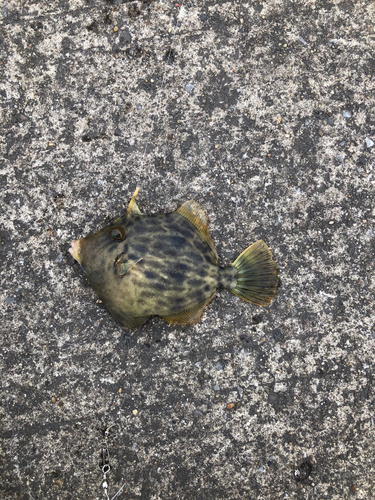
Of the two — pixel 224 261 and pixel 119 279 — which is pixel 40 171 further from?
pixel 224 261

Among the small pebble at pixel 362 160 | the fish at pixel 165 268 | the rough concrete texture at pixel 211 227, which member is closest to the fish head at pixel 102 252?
the fish at pixel 165 268

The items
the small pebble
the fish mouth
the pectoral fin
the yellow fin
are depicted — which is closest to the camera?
the pectoral fin

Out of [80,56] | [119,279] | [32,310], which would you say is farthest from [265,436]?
[80,56]

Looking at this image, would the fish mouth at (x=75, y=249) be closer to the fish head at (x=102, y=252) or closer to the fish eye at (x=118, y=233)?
the fish head at (x=102, y=252)

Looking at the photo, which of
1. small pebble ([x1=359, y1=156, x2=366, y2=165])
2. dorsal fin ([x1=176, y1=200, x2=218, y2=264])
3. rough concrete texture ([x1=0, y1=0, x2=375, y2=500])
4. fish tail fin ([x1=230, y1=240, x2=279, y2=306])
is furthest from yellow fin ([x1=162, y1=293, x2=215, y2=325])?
small pebble ([x1=359, y1=156, x2=366, y2=165])

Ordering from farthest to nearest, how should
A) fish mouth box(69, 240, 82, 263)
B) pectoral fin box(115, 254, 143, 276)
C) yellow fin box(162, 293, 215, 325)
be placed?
1. yellow fin box(162, 293, 215, 325)
2. fish mouth box(69, 240, 82, 263)
3. pectoral fin box(115, 254, 143, 276)

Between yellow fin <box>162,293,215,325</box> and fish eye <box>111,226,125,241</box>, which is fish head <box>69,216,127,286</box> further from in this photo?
A: yellow fin <box>162,293,215,325</box>

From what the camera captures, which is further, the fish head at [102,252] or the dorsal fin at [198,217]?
the dorsal fin at [198,217]

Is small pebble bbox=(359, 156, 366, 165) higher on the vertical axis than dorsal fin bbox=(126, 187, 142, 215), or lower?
higher
